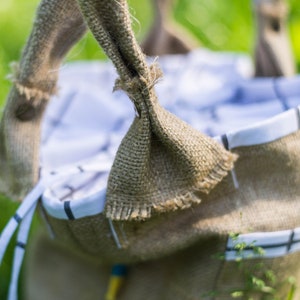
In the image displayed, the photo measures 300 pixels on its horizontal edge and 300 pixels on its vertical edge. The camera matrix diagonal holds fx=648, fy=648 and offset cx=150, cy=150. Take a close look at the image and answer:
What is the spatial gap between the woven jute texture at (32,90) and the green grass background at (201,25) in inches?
42.3

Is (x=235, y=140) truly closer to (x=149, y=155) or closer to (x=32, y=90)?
(x=149, y=155)

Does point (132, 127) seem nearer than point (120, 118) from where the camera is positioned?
Yes

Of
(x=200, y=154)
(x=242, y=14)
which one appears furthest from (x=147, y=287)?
(x=242, y=14)

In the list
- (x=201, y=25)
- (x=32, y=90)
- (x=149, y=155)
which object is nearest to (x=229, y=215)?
(x=149, y=155)

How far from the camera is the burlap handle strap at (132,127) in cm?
64

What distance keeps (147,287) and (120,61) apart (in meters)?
0.37

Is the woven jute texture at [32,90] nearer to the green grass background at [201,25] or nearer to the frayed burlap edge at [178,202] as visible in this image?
the frayed burlap edge at [178,202]

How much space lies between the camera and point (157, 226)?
0.77 metres

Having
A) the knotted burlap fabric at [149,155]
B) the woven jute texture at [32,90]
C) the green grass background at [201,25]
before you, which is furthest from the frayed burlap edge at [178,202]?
the green grass background at [201,25]

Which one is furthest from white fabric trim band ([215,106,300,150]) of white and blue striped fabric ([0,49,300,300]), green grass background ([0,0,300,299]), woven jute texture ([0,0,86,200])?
green grass background ([0,0,300,299])

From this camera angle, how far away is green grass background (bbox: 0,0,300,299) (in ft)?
6.50

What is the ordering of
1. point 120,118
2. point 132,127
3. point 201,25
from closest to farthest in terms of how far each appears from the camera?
point 132,127 < point 120,118 < point 201,25

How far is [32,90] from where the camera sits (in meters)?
0.79

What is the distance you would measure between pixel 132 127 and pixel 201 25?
1.48 meters
